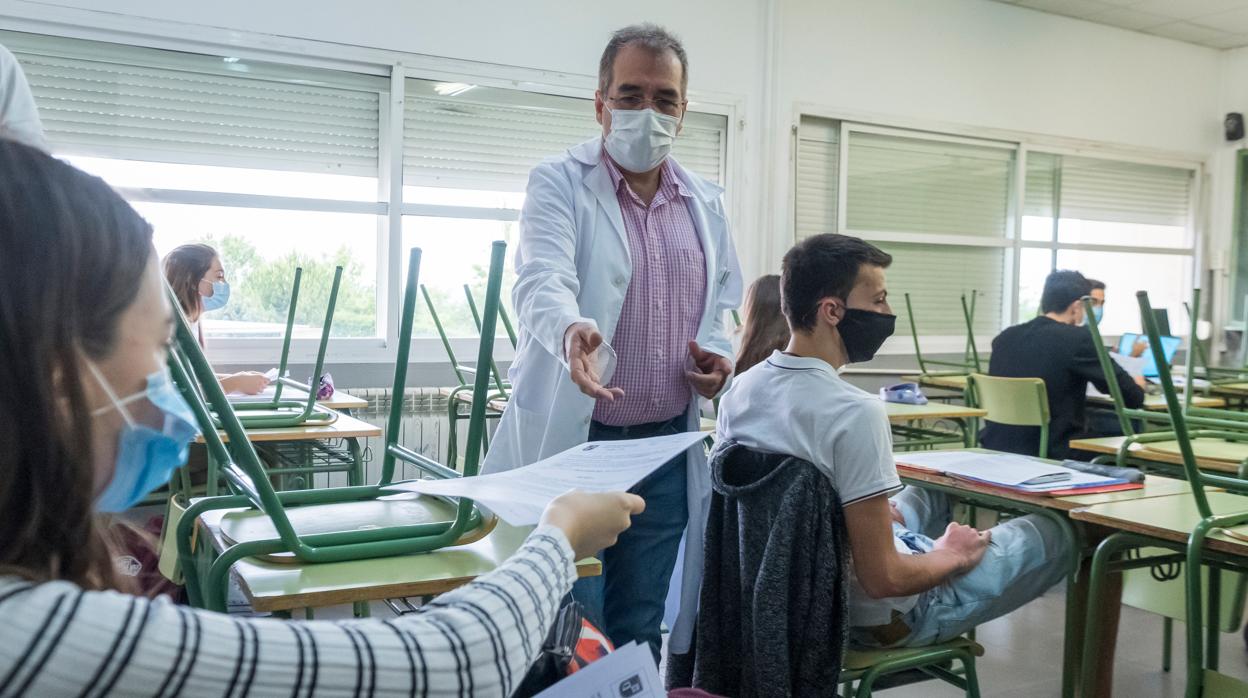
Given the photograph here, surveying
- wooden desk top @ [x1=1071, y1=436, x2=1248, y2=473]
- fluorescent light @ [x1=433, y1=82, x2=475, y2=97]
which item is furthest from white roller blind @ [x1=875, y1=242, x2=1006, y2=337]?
wooden desk top @ [x1=1071, y1=436, x2=1248, y2=473]

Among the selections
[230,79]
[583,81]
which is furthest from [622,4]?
[230,79]

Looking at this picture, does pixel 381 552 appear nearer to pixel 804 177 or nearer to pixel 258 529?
pixel 258 529

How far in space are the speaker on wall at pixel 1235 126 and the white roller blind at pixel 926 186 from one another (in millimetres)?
2008

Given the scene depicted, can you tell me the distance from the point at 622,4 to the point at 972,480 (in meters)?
3.60

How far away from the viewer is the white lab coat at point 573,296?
1563 mm

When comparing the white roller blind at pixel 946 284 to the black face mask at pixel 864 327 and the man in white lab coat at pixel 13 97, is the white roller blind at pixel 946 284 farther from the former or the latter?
the man in white lab coat at pixel 13 97

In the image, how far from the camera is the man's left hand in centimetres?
159

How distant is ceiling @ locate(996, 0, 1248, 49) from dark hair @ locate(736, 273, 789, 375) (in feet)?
14.2

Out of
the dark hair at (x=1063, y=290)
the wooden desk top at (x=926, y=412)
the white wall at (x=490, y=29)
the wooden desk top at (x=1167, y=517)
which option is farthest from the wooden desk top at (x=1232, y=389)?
the wooden desk top at (x=1167, y=517)

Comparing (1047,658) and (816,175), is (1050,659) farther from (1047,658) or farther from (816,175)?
(816,175)

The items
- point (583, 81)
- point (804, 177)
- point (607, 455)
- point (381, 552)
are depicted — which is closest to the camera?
point (607, 455)

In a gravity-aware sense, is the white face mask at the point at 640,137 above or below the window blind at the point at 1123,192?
below

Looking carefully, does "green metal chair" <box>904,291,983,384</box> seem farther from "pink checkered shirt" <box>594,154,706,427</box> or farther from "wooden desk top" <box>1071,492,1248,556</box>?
"pink checkered shirt" <box>594,154,706,427</box>

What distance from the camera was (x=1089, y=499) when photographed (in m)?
1.76
